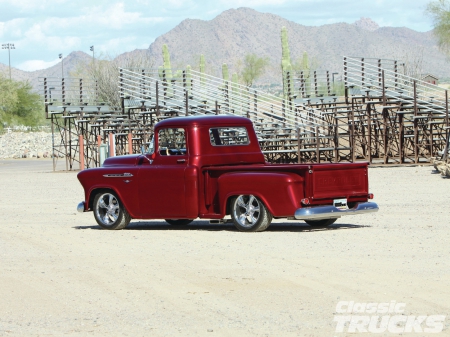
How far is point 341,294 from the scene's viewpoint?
381 inches

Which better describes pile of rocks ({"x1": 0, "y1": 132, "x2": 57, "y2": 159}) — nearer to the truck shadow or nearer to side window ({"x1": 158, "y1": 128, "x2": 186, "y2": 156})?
the truck shadow

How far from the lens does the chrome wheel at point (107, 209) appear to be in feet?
56.3

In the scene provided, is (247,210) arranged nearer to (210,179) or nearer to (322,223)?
(210,179)

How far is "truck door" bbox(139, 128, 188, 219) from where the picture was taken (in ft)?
53.3

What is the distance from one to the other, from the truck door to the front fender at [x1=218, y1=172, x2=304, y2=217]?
990 millimetres

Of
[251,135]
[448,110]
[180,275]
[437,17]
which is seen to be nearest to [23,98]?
[437,17]

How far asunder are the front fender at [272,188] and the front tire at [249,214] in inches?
7.5

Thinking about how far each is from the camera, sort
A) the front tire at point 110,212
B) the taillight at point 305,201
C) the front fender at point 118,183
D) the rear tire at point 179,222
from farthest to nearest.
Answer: the rear tire at point 179,222
the front tire at point 110,212
the front fender at point 118,183
the taillight at point 305,201

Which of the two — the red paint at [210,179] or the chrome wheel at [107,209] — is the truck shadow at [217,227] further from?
the red paint at [210,179]

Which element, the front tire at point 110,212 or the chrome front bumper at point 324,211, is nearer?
the chrome front bumper at point 324,211

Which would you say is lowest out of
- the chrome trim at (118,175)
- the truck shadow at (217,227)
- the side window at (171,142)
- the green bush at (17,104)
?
the truck shadow at (217,227)

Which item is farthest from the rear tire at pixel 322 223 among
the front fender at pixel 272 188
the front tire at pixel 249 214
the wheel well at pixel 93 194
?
the wheel well at pixel 93 194

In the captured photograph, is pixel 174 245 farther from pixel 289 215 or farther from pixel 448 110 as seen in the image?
pixel 448 110

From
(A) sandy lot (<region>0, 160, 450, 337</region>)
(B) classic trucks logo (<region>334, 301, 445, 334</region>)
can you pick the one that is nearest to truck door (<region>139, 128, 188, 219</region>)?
(A) sandy lot (<region>0, 160, 450, 337</region>)
